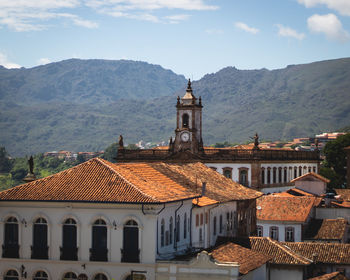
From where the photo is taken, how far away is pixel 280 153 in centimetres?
11412

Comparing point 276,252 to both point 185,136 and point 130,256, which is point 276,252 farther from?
point 185,136

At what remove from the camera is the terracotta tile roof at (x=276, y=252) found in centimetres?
5066

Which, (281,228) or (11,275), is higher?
(11,275)

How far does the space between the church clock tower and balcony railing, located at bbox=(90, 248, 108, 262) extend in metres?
63.7

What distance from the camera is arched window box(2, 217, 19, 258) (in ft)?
135

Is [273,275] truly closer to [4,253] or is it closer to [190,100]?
[4,253]

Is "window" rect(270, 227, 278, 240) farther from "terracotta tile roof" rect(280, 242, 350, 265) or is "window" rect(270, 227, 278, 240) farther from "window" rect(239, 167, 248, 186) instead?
"window" rect(239, 167, 248, 186)

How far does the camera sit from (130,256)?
39.2m

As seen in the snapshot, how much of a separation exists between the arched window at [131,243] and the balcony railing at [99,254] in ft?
3.09

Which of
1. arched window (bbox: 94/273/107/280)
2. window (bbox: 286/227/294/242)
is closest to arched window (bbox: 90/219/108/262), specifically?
arched window (bbox: 94/273/107/280)

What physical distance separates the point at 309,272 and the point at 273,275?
15.3 ft

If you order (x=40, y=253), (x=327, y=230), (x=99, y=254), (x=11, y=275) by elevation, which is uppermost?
(x=99, y=254)

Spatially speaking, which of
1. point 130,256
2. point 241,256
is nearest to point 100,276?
point 130,256

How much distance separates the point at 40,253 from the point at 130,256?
475cm
